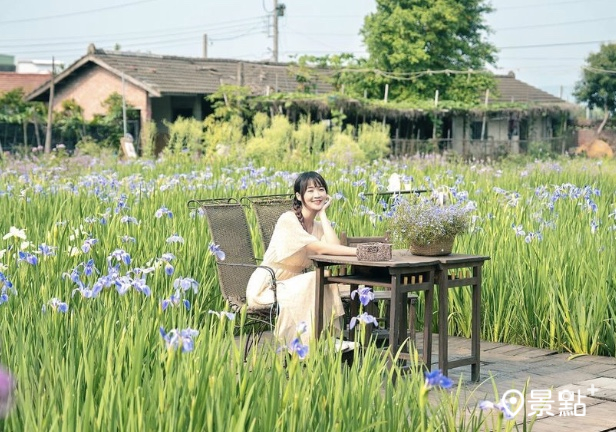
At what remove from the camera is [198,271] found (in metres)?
6.58

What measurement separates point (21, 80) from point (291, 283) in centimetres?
4259

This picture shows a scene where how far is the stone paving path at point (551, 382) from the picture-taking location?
448 cm

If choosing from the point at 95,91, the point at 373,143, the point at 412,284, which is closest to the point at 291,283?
the point at 412,284

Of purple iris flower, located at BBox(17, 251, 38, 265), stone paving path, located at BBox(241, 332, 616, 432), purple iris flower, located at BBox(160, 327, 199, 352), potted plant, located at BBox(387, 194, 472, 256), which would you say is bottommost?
stone paving path, located at BBox(241, 332, 616, 432)

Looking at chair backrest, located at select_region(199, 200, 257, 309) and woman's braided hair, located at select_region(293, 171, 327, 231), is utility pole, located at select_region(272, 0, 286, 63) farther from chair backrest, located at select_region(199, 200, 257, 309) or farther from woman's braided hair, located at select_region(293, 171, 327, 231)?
woman's braided hair, located at select_region(293, 171, 327, 231)

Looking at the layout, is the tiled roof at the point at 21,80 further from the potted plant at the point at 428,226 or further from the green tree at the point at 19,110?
the potted plant at the point at 428,226

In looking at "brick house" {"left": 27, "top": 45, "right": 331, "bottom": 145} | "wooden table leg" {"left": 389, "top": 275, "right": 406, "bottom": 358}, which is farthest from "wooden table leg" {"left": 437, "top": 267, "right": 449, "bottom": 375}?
"brick house" {"left": 27, "top": 45, "right": 331, "bottom": 145}

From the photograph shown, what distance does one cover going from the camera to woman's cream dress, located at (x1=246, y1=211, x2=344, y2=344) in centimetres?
533

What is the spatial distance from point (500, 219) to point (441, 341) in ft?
11.5

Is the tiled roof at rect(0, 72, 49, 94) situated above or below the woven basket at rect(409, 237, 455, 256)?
above

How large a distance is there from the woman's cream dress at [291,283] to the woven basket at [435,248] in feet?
1.45

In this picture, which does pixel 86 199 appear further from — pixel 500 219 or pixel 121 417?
pixel 121 417

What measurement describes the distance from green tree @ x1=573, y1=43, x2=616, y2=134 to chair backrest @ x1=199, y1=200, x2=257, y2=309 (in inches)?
1649

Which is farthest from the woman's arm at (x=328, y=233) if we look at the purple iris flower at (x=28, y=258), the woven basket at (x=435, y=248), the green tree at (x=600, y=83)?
the green tree at (x=600, y=83)
